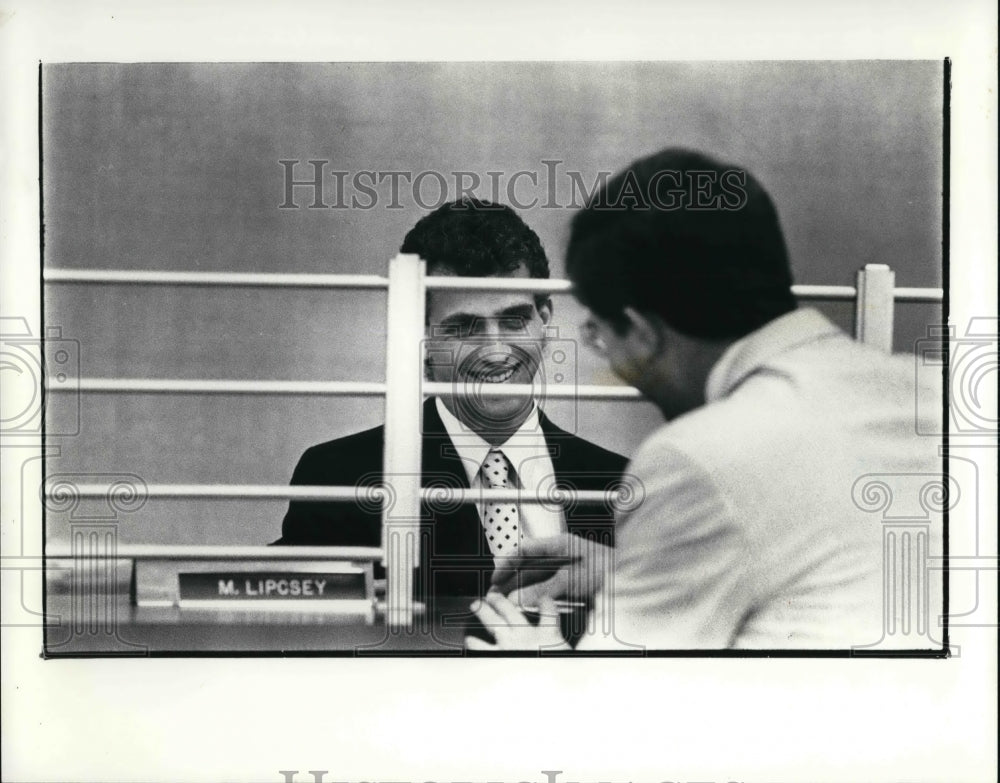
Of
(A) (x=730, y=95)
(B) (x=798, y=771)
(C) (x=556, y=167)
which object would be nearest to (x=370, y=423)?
(C) (x=556, y=167)

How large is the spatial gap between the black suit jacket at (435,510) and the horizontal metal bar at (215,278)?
0.37 m

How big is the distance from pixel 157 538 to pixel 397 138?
119 centimetres

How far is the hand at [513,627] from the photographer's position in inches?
100

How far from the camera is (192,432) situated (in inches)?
99.4

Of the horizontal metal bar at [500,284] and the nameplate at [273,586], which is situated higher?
the horizontal metal bar at [500,284]

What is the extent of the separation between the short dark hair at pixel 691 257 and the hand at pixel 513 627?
0.78 m

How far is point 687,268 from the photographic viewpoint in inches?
100

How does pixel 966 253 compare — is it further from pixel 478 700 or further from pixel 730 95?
pixel 478 700

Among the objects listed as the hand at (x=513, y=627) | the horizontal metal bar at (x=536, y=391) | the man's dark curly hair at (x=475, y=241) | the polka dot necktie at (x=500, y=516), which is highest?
the man's dark curly hair at (x=475, y=241)

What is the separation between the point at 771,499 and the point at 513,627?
2.41 feet

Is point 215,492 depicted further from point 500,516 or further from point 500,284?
point 500,284

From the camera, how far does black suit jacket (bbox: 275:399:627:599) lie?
100.0 inches

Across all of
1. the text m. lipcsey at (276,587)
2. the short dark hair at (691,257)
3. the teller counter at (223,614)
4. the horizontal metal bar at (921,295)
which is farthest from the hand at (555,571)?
the horizontal metal bar at (921,295)

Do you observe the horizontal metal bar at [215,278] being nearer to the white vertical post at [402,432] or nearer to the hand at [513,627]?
the white vertical post at [402,432]
